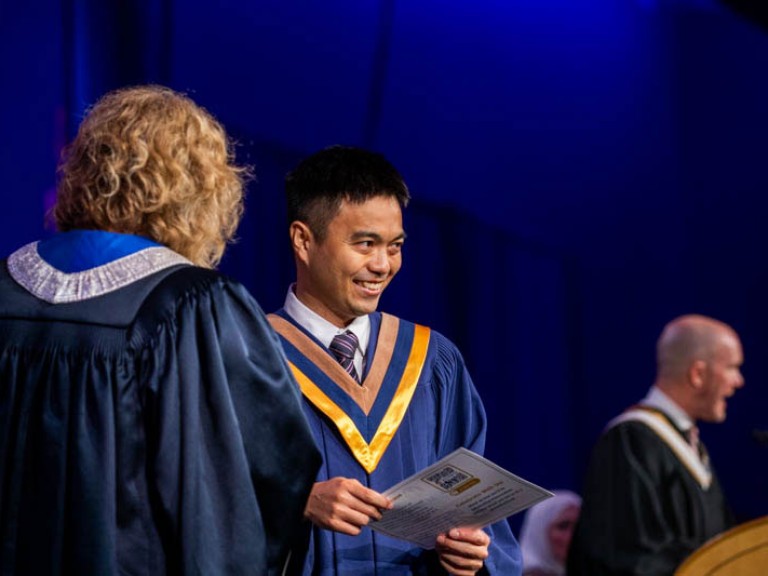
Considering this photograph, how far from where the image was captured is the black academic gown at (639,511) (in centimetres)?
475

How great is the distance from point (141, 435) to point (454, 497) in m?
0.68

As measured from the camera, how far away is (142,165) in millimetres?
2295

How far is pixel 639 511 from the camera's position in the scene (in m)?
4.82

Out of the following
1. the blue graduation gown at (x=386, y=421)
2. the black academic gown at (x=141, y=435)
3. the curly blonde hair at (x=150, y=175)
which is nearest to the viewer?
the black academic gown at (x=141, y=435)

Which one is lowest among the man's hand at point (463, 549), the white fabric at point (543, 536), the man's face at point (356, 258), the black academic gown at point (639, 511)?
the white fabric at point (543, 536)

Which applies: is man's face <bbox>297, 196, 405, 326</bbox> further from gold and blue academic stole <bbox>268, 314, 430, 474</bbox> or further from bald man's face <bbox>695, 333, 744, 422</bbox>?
bald man's face <bbox>695, 333, 744, 422</bbox>

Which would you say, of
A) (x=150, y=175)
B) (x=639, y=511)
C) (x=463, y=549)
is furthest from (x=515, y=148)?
(x=150, y=175)

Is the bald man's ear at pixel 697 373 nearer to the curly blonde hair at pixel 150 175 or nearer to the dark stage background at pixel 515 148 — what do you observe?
the dark stage background at pixel 515 148

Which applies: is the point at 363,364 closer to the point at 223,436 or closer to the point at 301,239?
the point at 301,239

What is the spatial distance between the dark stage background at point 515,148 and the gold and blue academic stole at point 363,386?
4.64ft

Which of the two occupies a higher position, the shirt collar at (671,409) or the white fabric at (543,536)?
the shirt collar at (671,409)

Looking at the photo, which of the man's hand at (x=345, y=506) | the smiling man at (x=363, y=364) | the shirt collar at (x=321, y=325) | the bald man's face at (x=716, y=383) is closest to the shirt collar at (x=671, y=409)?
the bald man's face at (x=716, y=383)

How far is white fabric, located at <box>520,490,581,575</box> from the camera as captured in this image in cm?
617

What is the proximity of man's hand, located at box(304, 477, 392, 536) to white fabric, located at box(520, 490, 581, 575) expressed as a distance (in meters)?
3.81
